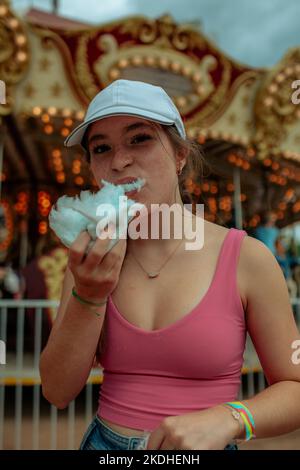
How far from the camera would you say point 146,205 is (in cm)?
109

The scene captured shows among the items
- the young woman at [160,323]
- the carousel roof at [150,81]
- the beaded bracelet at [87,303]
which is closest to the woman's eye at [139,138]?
the young woman at [160,323]

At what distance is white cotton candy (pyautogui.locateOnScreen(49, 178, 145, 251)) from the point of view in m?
0.85

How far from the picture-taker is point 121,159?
108cm

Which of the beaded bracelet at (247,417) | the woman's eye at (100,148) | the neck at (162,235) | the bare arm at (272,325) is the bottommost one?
the beaded bracelet at (247,417)

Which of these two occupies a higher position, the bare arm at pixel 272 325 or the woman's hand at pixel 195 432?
the bare arm at pixel 272 325

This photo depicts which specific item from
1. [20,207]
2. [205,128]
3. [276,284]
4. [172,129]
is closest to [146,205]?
[172,129]

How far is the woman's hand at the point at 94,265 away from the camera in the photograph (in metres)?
0.82

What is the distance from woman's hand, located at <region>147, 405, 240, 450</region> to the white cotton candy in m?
0.36

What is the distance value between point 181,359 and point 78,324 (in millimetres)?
251

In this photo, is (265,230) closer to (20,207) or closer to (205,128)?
(205,128)

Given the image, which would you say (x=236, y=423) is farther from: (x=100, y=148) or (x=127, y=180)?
(x=100, y=148)

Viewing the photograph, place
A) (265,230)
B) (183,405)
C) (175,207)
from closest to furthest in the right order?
(183,405)
(175,207)
(265,230)

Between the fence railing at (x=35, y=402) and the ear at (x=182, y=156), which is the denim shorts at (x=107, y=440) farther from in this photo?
the fence railing at (x=35, y=402)

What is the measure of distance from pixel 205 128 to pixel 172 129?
5193mm
